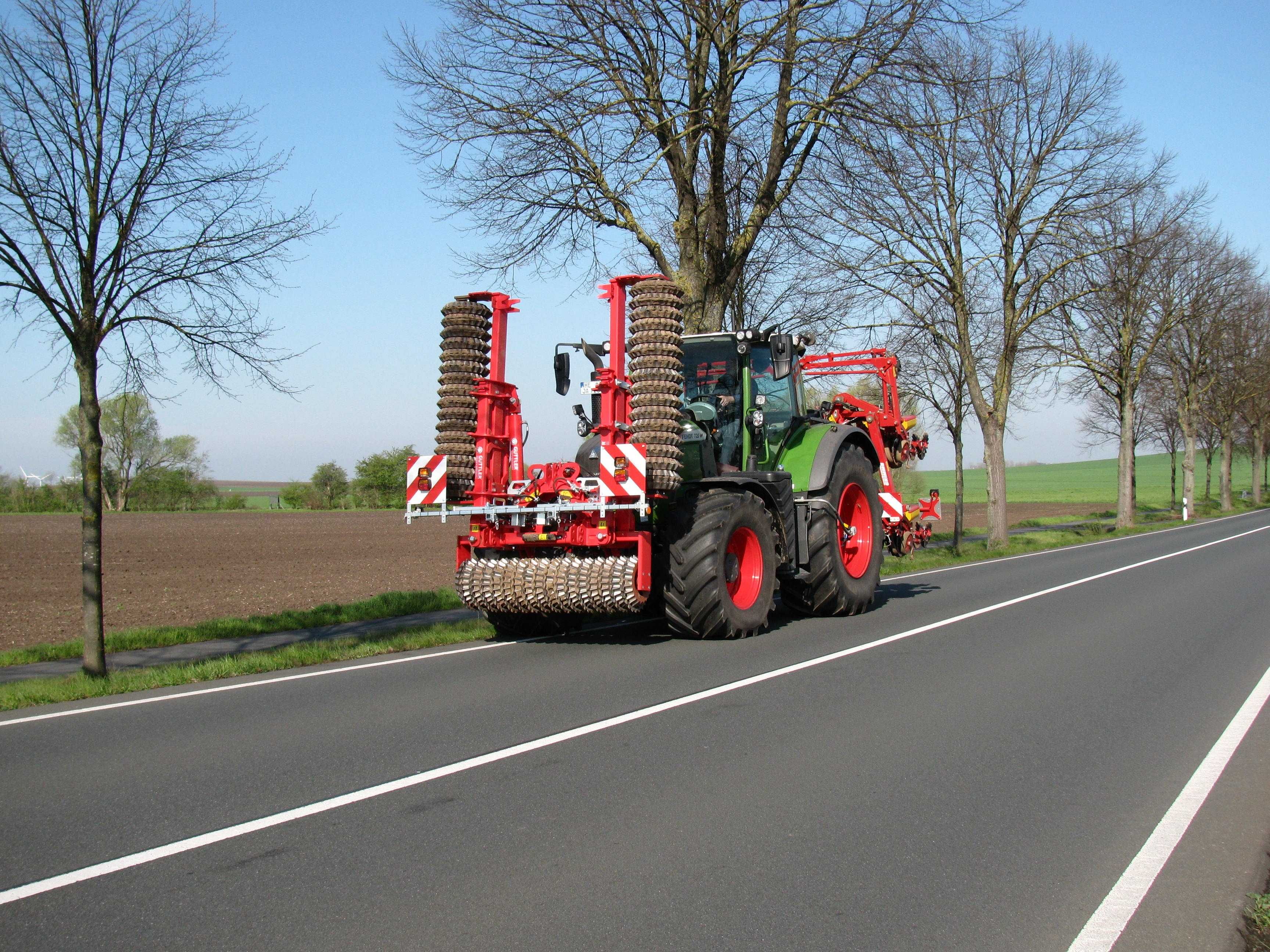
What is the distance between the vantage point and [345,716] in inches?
271

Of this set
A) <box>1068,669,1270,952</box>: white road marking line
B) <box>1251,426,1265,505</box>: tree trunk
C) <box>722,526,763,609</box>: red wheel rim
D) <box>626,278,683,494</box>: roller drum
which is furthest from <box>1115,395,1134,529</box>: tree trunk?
<box>1068,669,1270,952</box>: white road marking line

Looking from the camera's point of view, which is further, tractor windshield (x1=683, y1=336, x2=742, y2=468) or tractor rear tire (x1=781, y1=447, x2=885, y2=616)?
tractor rear tire (x1=781, y1=447, x2=885, y2=616)

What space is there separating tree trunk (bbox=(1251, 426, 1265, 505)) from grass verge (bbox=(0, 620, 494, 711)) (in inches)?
2345

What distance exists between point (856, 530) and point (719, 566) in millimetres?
4108

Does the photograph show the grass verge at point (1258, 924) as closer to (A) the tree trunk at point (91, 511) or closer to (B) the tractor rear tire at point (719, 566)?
(B) the tractor rear tire at point (719, 566)

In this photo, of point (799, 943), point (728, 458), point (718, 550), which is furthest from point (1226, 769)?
point (728, 458)

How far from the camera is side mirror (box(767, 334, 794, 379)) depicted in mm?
11195

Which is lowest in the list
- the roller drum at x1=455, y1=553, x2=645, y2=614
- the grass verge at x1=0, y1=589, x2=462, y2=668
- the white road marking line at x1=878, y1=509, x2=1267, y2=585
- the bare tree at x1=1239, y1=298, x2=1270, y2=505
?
the grass verge at x1=0, y1=589, x2=462, y2=668

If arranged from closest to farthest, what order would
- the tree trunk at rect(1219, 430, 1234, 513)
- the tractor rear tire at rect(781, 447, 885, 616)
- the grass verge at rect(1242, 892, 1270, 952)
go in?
the grass verge at rect(1242, 892, 1270, 952)
the tractor rear tire at rect(781, 447, 885, 616)
the tree trunk at rect(1219, 430, 1234, 513)

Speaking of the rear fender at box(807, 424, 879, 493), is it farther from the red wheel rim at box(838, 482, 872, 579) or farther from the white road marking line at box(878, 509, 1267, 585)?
the white road marking line at box(878, 509, 1267, 585)

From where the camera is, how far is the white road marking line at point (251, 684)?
7141mm

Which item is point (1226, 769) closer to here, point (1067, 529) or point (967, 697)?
point (967, 697)

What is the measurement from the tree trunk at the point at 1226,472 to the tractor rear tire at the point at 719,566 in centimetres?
4982

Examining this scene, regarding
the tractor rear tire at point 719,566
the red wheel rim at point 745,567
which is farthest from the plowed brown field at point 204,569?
the red wheel rim at point 745,567
